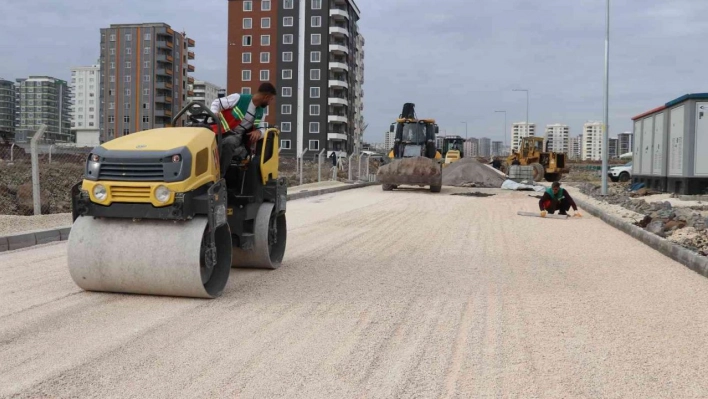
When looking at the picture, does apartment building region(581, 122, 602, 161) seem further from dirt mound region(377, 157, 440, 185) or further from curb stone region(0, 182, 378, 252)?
curb stone region(0, 182, 378, 252)

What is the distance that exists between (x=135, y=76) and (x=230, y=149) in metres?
96.2

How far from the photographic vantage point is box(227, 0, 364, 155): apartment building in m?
79.6

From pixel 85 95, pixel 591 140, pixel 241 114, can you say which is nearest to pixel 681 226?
pixel 241 114

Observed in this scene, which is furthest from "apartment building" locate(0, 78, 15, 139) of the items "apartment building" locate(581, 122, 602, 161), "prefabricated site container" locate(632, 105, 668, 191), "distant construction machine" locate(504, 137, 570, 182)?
"apartment building" locate(581, 122, 602, 161)

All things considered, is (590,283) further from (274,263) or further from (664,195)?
(664,195)

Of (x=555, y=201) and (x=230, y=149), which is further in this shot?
(x=555, y=201)

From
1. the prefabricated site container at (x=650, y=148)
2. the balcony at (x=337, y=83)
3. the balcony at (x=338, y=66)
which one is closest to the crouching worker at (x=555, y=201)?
the prefabricated site container at (x=650, y=148)

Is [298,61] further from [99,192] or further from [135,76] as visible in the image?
[99,192]

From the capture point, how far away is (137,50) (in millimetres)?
96250

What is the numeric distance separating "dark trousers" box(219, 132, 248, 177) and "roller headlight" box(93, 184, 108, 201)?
1.19 metres

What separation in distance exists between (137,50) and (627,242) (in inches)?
3715

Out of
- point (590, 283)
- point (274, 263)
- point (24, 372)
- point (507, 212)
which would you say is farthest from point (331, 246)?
point (507, 212)

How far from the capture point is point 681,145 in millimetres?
21906

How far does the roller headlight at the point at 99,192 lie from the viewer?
5.77m
